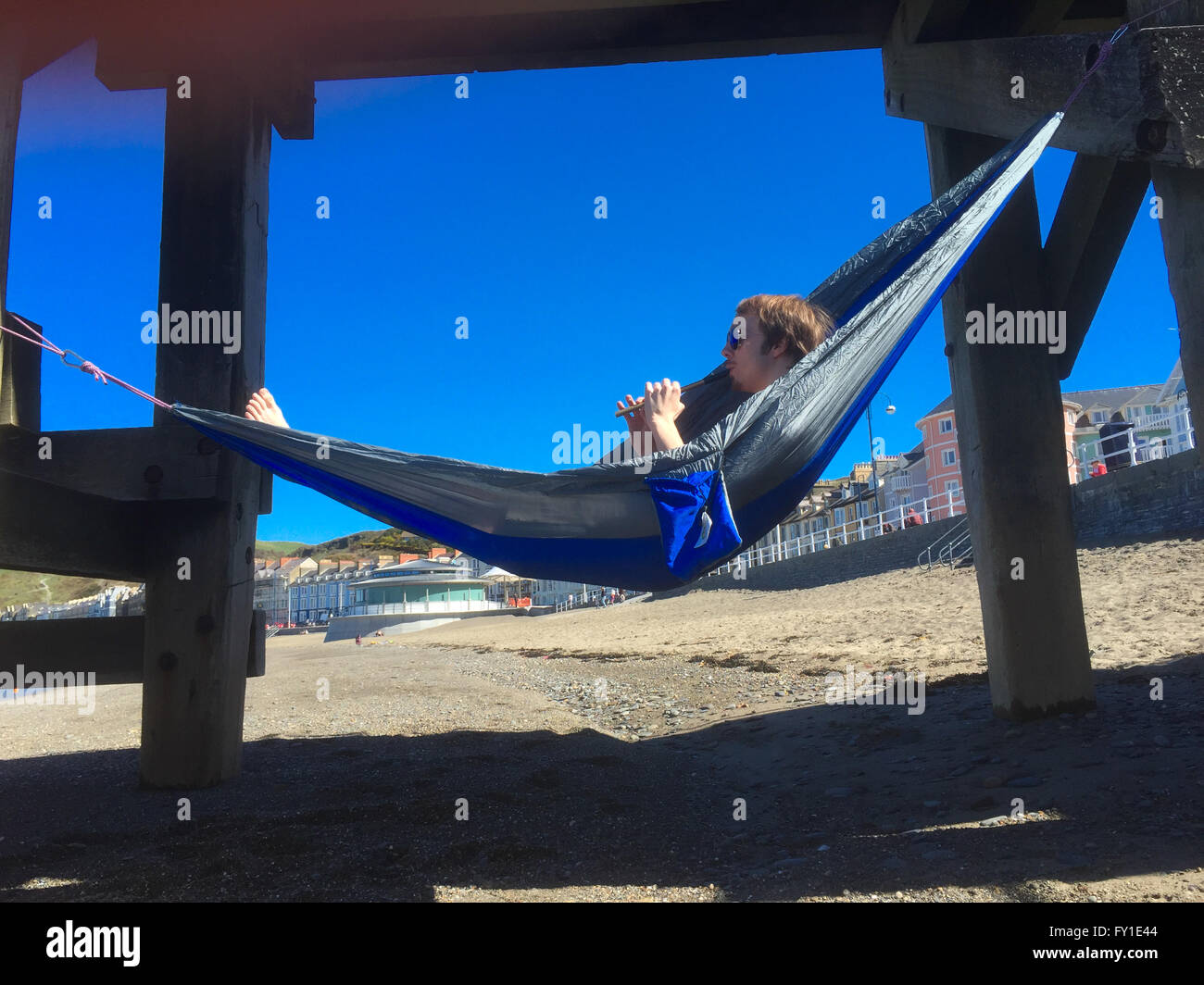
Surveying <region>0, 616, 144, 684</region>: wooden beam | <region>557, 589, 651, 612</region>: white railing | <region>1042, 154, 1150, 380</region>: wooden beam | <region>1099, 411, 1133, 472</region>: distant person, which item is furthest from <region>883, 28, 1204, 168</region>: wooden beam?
<region>557, 589, 651, 612</region>: white railing

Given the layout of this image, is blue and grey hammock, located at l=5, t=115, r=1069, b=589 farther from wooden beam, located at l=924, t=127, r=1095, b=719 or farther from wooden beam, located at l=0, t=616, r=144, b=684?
wooden beam, located at l=0, t=616, r=144, b=684

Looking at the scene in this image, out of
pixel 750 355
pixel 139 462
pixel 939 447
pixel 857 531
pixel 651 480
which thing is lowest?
pixel 651 480

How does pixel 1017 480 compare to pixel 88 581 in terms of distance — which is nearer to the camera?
pixel 1017 480

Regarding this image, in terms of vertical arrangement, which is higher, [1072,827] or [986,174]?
[986,174]

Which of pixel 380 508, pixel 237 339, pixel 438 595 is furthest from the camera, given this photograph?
pixel 438 595

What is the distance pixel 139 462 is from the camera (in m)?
3.19

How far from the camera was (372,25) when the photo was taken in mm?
3617

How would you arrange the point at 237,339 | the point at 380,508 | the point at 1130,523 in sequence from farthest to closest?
the point at 1130,523
the point at 237,339
the point at 380,508

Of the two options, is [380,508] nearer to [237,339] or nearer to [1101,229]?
[237,339]

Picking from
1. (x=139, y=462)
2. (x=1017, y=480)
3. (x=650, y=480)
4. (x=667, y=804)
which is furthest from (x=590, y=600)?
(x=650, y=480)

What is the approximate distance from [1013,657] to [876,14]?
2879 mm

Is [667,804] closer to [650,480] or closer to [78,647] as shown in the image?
[650,480]

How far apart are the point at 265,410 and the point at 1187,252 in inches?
117
